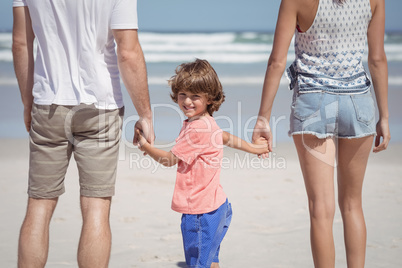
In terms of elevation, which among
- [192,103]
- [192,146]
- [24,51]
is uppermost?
[24,51]

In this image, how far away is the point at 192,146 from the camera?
9.93 ft

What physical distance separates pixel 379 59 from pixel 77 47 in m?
1.70

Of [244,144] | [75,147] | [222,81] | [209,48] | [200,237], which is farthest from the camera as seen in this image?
[209,48]

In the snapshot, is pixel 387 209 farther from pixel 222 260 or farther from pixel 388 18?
pixel 388 18

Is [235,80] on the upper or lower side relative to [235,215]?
lower

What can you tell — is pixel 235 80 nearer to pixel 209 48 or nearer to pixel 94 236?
pixel 209 48

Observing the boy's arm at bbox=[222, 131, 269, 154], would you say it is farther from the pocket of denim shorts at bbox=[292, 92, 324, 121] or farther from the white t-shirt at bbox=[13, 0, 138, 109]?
the white t-shirt at bbox=[13, 0, 138, 109]

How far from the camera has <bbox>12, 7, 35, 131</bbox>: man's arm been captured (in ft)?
9.40

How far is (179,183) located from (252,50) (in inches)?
711

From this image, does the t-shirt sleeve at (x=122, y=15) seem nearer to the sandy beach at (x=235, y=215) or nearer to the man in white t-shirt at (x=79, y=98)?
the man in white t-shirt at (x=79, y=98)

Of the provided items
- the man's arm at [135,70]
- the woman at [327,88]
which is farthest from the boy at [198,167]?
the woman at [327,88]

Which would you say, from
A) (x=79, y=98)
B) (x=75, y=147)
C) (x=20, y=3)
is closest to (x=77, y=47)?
(x=79, y=98)

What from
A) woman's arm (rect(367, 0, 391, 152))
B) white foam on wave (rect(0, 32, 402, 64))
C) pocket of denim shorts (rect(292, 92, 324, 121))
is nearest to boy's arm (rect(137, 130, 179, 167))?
pocket of denim shorts (rect(292, 92, 324, 121))

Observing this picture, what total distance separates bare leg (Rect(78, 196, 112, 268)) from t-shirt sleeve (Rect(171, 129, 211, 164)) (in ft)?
1.72
